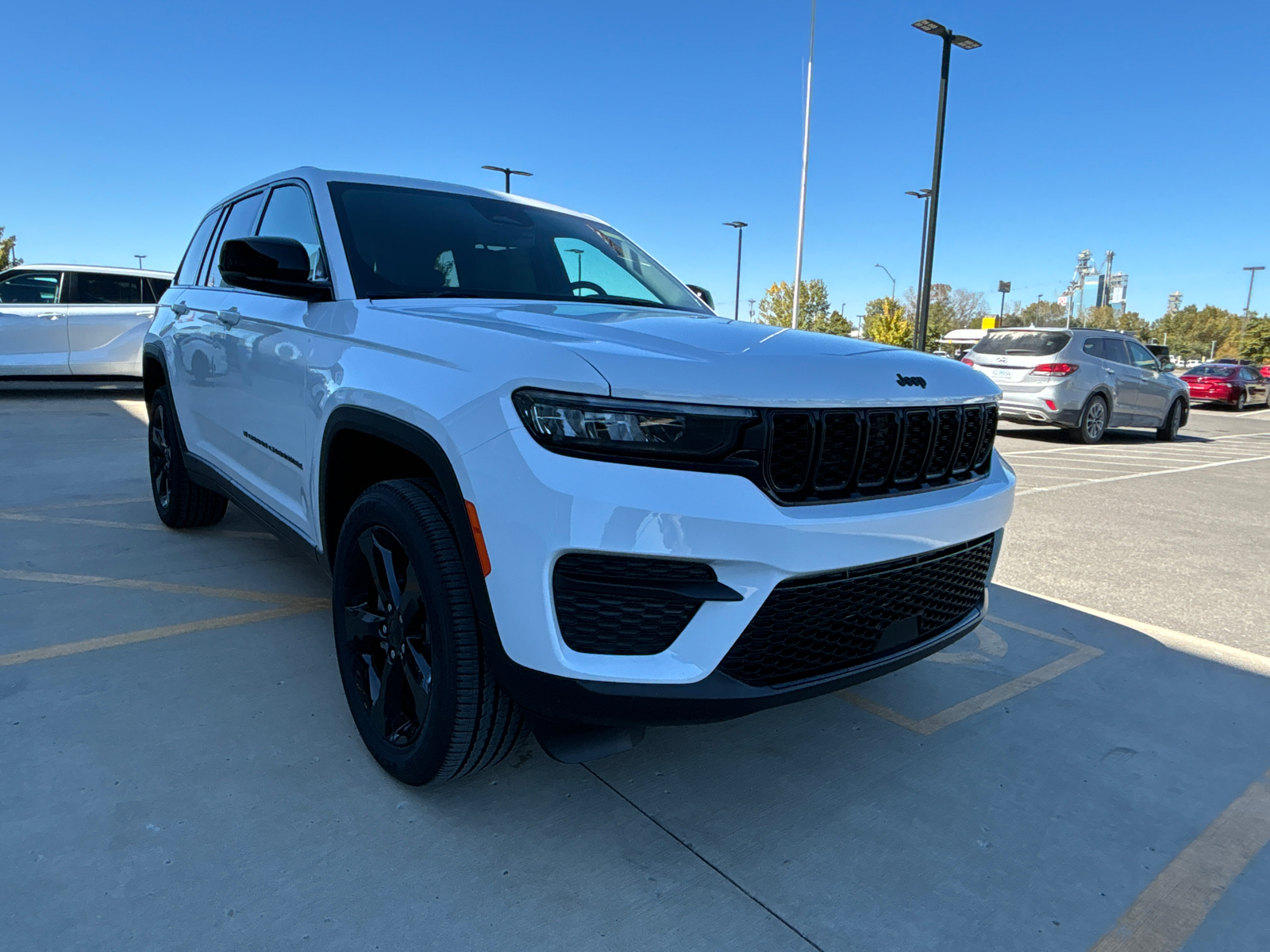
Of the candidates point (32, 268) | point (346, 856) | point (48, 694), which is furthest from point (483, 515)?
point (32, 268)

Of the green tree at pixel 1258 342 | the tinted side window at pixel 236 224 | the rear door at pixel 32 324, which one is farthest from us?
the green tree at pixel 1258 342

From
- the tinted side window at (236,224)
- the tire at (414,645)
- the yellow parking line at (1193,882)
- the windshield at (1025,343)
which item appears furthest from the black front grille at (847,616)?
the windshield at (1025,343)

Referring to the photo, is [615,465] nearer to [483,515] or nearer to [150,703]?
[483,515]

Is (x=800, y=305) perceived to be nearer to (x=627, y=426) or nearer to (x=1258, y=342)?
(x=1258, y=342)

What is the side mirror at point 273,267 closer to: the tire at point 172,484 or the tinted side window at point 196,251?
the tinted side window at point 196,251

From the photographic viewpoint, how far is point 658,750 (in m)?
2.66

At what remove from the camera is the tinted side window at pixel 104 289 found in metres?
12.1

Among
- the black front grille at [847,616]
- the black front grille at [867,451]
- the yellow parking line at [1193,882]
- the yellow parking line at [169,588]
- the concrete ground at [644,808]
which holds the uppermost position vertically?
the black front grille at [867,451]

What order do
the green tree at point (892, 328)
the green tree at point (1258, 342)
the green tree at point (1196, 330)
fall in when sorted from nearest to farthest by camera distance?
the green tree at point (892, 328) → the green tree at point (1258, 342) → the green tree at point (1196, 330)

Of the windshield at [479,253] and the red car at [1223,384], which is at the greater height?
the windshield at [479,253]

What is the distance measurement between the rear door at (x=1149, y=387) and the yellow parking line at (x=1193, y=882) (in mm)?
12321

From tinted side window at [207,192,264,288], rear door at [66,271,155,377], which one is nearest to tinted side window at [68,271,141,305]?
rear door at [66,271,155,377]

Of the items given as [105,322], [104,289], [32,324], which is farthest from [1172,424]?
[32,324]

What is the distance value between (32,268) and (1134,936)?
1409cm
